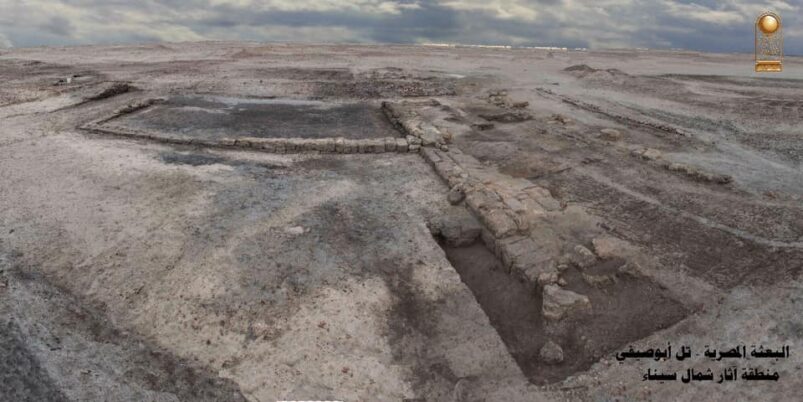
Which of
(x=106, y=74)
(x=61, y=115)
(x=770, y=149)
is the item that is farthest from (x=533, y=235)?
(x=106, y=74)

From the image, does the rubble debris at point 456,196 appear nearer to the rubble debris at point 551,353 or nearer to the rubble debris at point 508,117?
the rubble debris at point 551,353

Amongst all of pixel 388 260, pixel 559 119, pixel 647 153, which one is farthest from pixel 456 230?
pixel 559 119

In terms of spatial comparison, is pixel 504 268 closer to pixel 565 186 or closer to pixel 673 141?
pixel 565 186

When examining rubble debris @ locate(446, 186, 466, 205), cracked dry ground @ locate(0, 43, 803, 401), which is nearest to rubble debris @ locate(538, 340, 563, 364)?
cracked dry ground @ locate(0, 43, 803, 401)

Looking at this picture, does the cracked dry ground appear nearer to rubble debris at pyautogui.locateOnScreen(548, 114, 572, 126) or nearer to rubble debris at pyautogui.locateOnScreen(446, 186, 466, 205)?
rubble debris at pyautogui.locateOnScreen(446, 186, 466, 205)

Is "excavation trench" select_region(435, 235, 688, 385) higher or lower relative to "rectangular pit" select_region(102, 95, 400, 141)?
lower

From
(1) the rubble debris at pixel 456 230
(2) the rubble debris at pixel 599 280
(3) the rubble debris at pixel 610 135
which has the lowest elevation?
(2) the rubble debris at pixel 599 280

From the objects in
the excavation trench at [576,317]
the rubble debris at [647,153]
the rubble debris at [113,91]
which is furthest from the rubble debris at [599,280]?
the rubble debris at [113,91]
